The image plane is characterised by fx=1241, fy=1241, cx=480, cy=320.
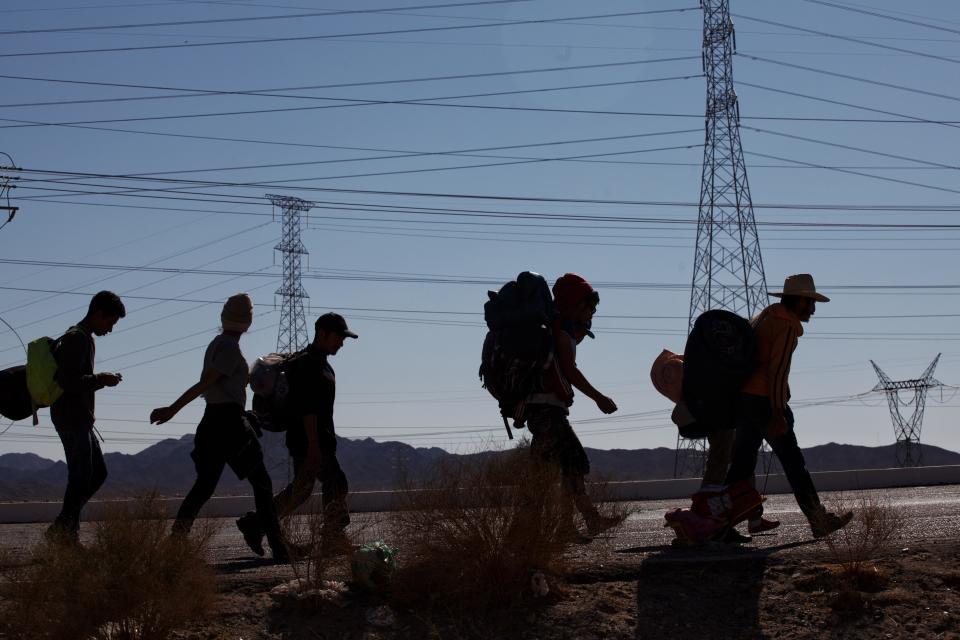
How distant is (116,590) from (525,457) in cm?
225

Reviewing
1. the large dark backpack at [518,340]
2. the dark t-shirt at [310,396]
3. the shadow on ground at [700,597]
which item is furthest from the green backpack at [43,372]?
the shadow on ground at [700,597]

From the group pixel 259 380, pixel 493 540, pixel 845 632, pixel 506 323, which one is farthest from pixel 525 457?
pixel 259 380

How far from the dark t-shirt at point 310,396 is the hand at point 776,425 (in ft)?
9.69

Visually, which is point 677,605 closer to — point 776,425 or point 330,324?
point 776,425

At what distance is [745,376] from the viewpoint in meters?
7.44

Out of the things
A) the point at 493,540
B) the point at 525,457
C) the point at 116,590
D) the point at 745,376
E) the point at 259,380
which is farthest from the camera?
the point at 259,380

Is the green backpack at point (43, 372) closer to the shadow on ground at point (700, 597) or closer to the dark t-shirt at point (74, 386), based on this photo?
the dark t-shirt at point (74, 386)

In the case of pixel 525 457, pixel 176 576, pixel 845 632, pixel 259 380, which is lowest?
pixel 845 632

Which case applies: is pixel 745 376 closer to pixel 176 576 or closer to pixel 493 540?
pixel 493 540

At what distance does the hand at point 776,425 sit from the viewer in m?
7.47

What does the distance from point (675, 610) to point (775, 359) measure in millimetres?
1898

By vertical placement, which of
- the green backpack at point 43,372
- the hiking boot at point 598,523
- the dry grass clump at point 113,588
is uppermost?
the green backpack at point 43,372

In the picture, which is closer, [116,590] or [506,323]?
[116,590]

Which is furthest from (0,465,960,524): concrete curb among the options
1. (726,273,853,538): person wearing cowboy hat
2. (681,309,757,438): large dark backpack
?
(681,309,757,438): large dark backpack
